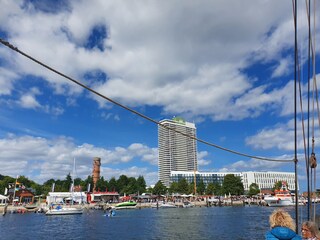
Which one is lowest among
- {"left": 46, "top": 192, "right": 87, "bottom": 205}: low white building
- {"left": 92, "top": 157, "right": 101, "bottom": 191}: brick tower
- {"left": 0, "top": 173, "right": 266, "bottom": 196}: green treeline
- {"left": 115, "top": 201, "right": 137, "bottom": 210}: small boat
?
{"left": 115, "top": 201, "right": 137, "bottom": 210}: small boat

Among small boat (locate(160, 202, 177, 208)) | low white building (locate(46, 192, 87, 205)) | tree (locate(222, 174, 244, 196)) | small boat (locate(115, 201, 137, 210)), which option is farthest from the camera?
tree (locate(222, 174, 244, 196))

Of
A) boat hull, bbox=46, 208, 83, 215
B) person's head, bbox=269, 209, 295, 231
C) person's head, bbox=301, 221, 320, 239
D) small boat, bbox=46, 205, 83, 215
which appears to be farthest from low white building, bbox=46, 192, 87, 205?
person's head, bbox=269, 209, 295, 231

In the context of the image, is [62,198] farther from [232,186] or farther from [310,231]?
[310,231]

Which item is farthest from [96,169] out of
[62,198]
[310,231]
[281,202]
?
[310,231]

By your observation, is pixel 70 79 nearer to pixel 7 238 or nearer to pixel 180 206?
pixel 7 238

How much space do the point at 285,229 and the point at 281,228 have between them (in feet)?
0.20

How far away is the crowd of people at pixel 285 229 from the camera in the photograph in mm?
5230

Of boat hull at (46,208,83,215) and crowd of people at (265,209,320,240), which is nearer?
crowd of people at (265,209,320,240)

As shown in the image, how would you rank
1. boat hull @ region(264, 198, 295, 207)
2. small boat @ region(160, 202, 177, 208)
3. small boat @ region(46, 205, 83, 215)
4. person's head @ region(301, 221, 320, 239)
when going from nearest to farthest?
person's head @ region(301, 221, 320, 239) → small boat @ region(46, 205, 83, 215) → boat hull @ region(264, 198, 295, 207) → small boat @ region(160, 202, 177, 208)

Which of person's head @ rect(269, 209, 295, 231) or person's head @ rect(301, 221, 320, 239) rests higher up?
person's head @ rect(269, 209, 295, 231)

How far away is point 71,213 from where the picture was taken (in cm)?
8256

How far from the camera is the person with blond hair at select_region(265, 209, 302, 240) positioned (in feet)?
17.1

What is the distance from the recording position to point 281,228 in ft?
17.3

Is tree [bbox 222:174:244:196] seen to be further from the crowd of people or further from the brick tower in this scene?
the crowd of people
